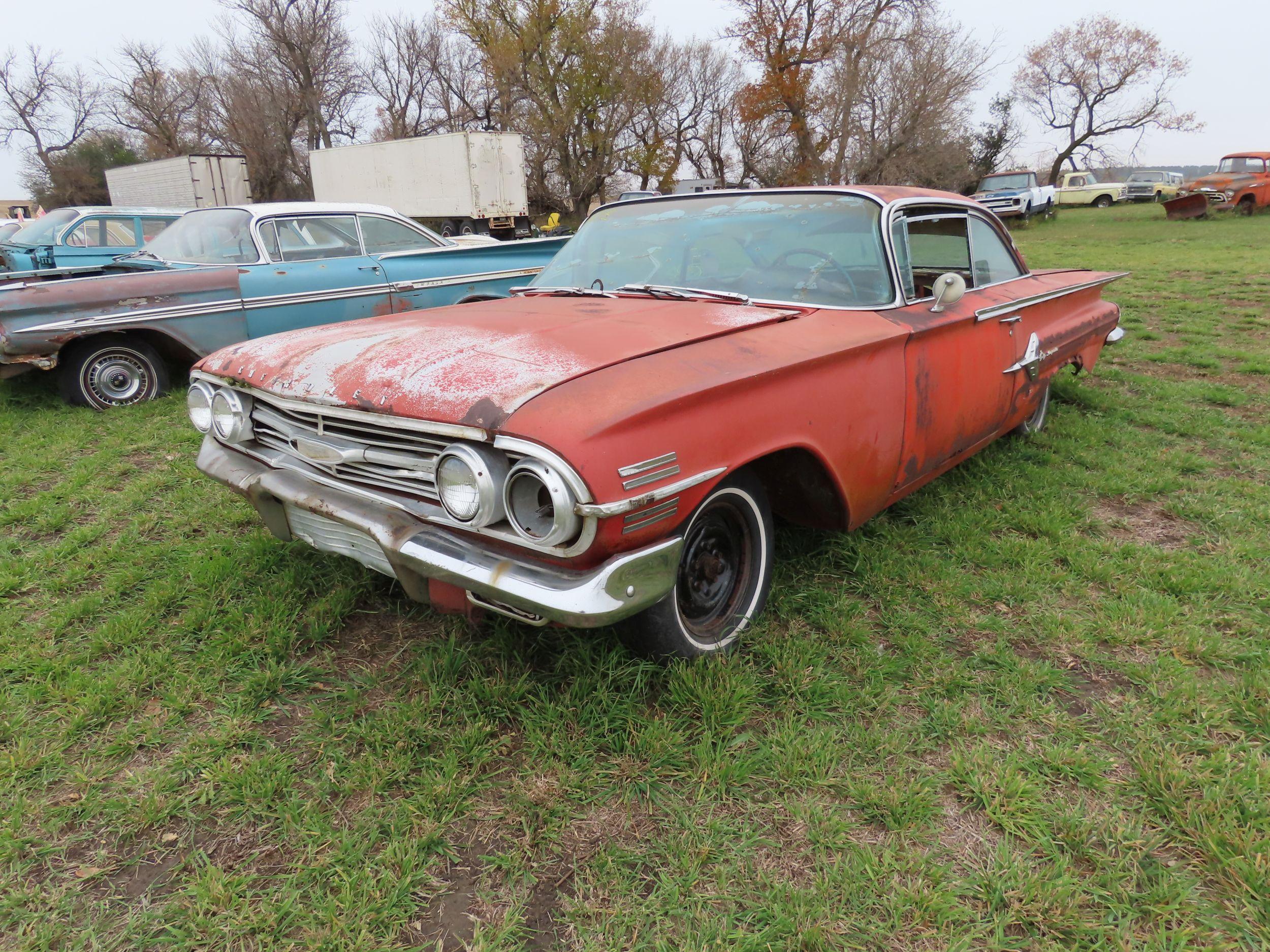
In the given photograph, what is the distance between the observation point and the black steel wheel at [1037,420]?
169 inches

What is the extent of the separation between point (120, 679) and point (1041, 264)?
43.3ft

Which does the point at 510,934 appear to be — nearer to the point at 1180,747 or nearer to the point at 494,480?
the point at 494,480

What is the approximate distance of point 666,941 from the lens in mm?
1547

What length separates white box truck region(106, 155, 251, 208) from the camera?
1639 centimetres

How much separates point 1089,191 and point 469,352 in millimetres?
32728

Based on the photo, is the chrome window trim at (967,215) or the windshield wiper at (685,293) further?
the chrome window trim at (967,215)

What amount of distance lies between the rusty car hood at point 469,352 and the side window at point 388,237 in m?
3.73

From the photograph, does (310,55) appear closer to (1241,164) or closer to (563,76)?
(563,76)

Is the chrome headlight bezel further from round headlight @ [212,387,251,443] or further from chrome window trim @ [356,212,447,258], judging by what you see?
chrome window trim @ [356,212,447,258]

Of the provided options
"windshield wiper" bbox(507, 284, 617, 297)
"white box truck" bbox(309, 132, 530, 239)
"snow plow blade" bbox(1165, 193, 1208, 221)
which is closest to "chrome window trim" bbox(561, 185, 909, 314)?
"windshield wiper" bbox(507, 284, 617, 297)

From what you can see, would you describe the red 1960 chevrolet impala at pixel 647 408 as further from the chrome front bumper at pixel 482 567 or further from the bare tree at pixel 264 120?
the bare tree at pixel 264 120

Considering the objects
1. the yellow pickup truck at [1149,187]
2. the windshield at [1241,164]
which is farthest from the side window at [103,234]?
the yellow pickup truck at [1149,187]

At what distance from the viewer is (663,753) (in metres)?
2.03

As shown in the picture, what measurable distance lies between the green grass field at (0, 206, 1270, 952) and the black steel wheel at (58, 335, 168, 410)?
220 cm
